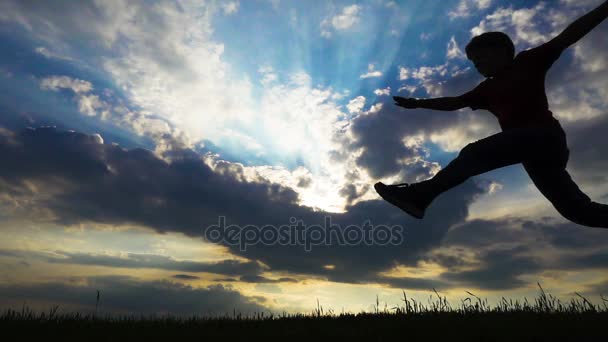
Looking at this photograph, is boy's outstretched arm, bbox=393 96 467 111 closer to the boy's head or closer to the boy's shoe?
the boy's head

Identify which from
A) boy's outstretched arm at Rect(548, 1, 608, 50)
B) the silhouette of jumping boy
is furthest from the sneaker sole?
boy's outstretched arm at Rect(548, 1, 608, 50)

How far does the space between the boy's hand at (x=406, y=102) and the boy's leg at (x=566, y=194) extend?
163 cm

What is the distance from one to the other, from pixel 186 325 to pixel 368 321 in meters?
2.79

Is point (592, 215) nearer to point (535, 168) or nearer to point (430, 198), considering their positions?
point (535, 168)

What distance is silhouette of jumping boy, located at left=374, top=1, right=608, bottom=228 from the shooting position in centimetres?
498

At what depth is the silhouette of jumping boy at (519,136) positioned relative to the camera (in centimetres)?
498

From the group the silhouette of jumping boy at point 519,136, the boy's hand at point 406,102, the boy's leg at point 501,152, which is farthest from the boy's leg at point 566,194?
the boy's hand at point 406,102

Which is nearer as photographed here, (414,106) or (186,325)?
(414,106)

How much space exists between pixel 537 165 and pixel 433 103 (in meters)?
1.59

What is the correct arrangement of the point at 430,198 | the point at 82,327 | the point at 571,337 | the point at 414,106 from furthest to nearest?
the point at 82,327, the point at 414,106, the point at 430,198, the point at 571,337

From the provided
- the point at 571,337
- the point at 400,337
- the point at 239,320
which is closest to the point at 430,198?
the point at 400,337

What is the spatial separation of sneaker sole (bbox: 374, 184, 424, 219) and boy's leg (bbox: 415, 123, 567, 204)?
333 millimetres

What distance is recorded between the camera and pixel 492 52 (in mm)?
5488

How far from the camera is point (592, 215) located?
18.2ft
